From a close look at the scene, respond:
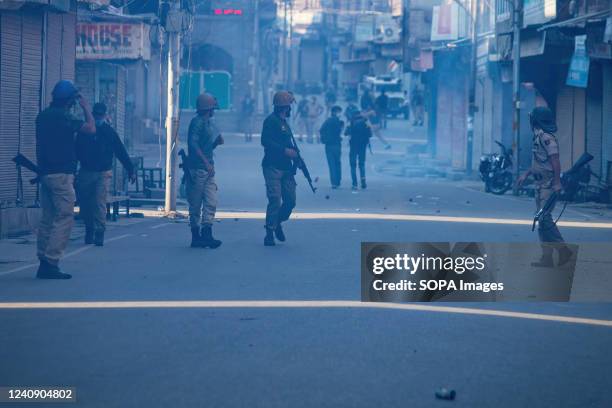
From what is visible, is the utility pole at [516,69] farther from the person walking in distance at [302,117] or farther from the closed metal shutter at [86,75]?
the person walking in distance at [302,117]

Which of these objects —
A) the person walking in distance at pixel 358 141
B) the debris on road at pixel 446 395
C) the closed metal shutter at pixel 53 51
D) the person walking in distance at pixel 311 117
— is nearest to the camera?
the debris on road at pixel 446 395

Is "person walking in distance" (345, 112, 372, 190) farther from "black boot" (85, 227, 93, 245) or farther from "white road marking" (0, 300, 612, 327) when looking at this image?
"white road marking" (0, 300, 612, 327)

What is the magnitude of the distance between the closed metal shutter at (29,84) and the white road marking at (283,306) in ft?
28.0

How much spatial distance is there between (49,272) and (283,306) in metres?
3.15

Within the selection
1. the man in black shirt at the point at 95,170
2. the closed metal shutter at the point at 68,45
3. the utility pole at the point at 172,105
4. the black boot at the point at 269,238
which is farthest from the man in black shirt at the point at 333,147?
the black boot at the point at 269,238

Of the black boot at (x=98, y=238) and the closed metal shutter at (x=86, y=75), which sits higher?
the closed metal shutter at (x=86, y=75)

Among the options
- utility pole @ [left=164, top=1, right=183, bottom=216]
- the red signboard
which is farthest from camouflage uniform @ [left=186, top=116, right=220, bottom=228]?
the red signboard

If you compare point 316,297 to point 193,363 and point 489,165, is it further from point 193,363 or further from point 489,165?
point 489,165

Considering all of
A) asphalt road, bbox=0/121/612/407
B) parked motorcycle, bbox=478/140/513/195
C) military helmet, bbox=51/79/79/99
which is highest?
military helmet, bbox=51/79/79/99

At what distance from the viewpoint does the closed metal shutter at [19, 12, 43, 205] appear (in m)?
19.6

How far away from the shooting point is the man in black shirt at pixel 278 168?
56.4ft

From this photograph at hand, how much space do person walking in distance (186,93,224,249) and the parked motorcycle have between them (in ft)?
48.8

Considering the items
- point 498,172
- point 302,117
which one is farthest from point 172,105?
point 302,117

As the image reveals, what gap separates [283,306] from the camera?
11.3m
